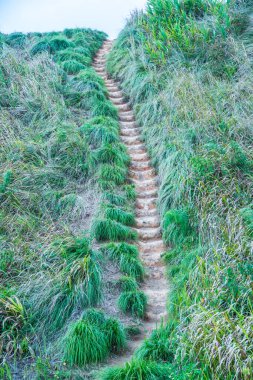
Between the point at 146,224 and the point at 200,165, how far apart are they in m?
1.58

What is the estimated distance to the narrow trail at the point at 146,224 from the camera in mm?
5793

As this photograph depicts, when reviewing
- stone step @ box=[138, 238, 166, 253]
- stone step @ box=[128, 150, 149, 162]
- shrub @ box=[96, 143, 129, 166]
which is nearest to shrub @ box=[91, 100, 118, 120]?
stone step @ box=[128, 150, 149, 162]

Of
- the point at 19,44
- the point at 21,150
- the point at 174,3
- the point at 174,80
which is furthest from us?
the point at 19,44

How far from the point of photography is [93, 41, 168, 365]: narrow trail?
19.0 feet

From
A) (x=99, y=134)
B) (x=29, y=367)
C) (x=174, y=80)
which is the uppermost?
(x=174, y=80)

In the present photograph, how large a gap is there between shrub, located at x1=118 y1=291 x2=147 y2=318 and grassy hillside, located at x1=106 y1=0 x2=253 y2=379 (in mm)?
428

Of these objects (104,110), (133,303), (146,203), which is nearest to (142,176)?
(146,203)

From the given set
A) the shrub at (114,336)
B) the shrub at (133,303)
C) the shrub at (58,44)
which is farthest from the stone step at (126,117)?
the shrub at (114,336)

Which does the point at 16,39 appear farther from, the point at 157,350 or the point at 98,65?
the point at 157,350

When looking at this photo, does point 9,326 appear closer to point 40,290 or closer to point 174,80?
point 40,290

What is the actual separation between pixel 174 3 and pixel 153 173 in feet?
24.4

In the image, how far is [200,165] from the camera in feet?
22.7

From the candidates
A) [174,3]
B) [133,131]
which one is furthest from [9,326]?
[174,3]

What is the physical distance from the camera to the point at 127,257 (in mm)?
6484
